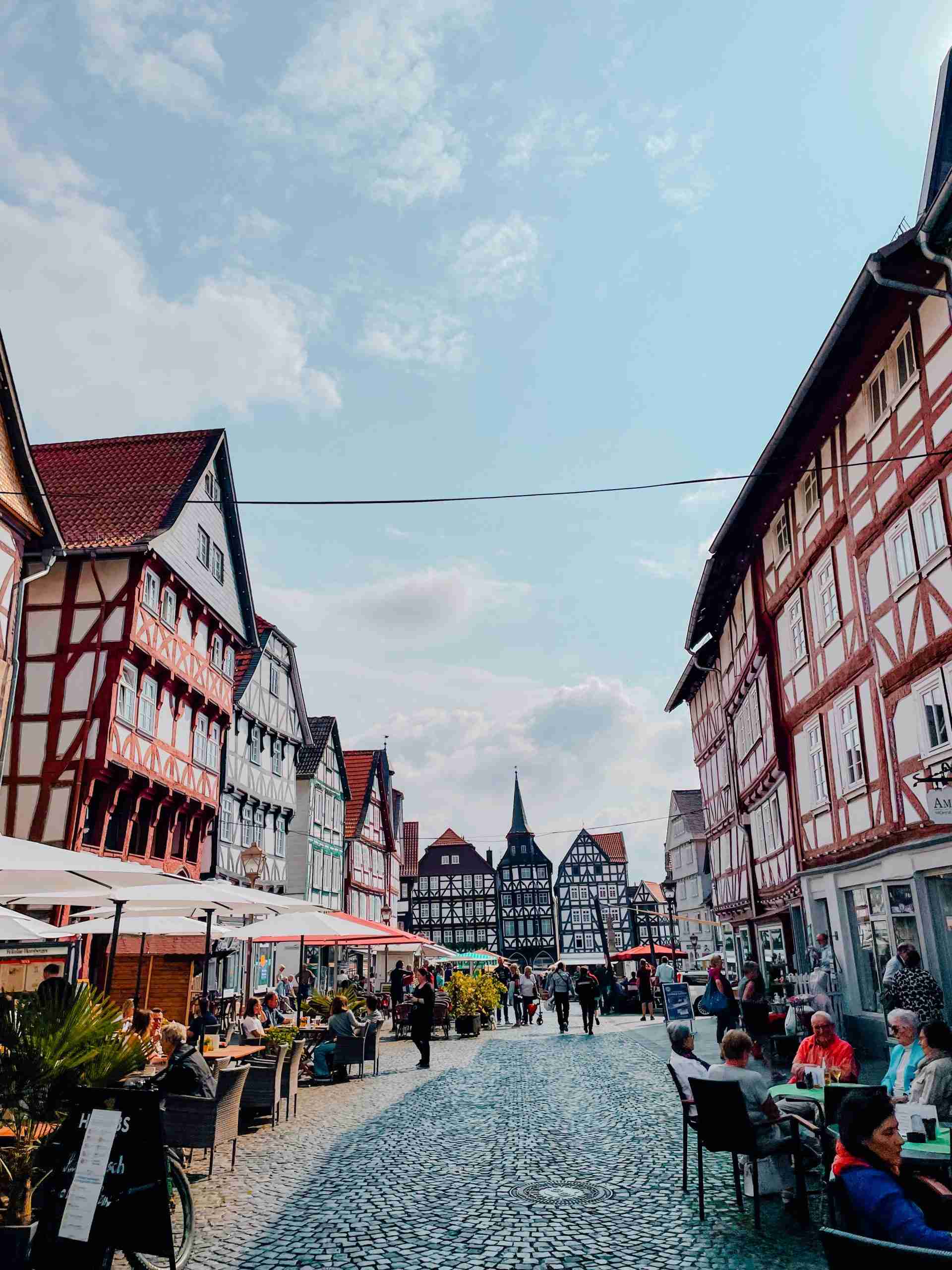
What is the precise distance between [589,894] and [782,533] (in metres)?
71.5

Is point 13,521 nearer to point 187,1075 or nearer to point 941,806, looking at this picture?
point 187,1075

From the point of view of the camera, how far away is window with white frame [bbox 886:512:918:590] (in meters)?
14.5

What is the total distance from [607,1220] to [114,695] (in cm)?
1763

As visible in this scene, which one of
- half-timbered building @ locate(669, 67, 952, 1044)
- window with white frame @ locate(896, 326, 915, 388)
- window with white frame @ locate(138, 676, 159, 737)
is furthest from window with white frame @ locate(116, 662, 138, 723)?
window with white frame @ locate(896, 326, 915, 388)

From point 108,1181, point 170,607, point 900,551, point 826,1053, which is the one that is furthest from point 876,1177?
point 170,607

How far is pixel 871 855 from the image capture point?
16.0m

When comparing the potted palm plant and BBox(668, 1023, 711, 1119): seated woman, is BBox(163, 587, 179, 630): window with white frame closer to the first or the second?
BBox(668, 1023, 711, 1119): seated woman

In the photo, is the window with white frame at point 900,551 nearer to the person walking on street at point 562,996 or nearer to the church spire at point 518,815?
the person walking on street at point 562,996

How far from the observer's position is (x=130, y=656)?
911 inches

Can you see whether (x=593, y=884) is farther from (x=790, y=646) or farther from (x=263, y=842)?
(x=790, y=646)

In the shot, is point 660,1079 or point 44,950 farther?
point 44,950

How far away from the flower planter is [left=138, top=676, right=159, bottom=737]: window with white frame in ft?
63.1

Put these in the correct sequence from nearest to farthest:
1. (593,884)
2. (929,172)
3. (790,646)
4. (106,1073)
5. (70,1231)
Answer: (70,1231)
(106,1073)
(929,172)
(790,646)
(593,884)

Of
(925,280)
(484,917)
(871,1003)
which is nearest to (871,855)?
(871,1003)
